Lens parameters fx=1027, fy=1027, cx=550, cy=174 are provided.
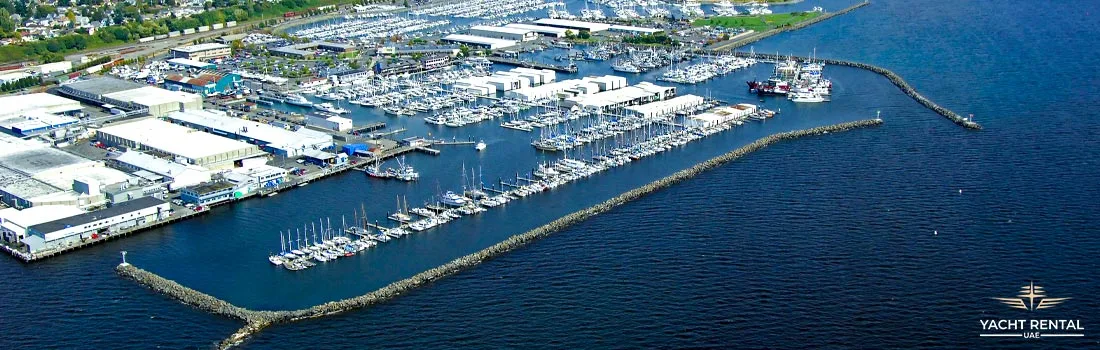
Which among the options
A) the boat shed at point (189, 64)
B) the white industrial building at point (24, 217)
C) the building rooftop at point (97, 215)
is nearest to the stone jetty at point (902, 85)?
the boat shed at point (189, 64)

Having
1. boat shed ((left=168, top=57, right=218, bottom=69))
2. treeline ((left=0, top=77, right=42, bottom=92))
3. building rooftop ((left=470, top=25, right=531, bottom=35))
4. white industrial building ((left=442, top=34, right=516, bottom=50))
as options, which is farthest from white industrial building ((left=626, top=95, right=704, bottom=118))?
treeline ((left=0, top=77, right=42, bottom=92))

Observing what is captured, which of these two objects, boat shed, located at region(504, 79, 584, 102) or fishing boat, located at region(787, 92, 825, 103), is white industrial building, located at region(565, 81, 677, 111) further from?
fishing boat, located at region(787, 92, 825, 103)

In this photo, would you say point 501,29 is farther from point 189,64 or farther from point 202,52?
point 189,64

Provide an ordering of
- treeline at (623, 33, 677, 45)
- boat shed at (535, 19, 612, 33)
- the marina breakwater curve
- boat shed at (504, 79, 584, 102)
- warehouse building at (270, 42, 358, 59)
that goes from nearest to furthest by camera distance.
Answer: the marina breakwater curve < boat shed at (504, 79, 584, 102) < warehouse building at (270, 42, 358, 59) < treeline at (623, 33, 677, 45) < boat shed at (535, 19, 612, 33)

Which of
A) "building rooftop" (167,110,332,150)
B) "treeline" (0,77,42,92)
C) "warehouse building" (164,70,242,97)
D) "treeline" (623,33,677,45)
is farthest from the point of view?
"treeline" (623,33,677,45)

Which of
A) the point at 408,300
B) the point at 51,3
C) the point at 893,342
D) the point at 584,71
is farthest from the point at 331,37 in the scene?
the point at 893,342

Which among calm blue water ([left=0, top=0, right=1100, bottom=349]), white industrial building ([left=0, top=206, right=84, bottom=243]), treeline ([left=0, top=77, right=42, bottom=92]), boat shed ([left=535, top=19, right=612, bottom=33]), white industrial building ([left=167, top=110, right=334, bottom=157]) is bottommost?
calm blue water ([left=0, top=0, right=1100, bottom=349])

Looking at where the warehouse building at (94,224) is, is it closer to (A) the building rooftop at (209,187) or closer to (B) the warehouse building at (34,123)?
(A) the building rooftop at (209,187)
